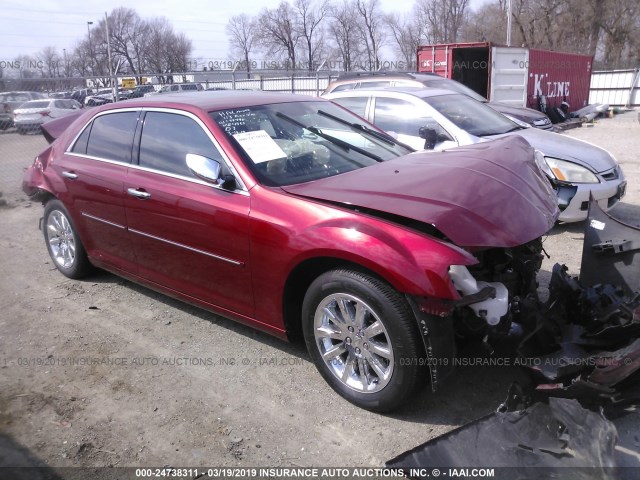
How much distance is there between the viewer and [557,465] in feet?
7.64

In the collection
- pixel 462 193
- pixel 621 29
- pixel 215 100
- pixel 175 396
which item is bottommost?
pixel 175 396

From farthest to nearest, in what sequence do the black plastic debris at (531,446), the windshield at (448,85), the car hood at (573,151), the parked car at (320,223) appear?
1. the windshield at (448,85)
2. the car hood at (573,151)
3. the parked car at (320,223)
4. the black plastic debris at (531,446)

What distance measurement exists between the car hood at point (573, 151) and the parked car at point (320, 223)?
8.22 feet

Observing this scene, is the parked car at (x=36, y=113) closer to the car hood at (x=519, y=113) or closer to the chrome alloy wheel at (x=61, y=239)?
the chrome alloy wheel at (x=61, y=239)

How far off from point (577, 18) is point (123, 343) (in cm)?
5284

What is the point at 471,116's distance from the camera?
6.86m

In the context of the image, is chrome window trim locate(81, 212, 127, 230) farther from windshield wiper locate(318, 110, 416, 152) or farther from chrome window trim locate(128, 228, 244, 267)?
windshield wiper locate(318, 110, 416, 152)

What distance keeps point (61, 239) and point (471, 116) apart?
4994 millimetres

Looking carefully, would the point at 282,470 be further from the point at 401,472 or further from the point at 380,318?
the point at 380,318

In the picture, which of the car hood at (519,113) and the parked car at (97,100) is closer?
the car hood at (519,113)

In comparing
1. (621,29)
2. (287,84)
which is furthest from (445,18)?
(287,84)

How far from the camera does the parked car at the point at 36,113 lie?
13637mm

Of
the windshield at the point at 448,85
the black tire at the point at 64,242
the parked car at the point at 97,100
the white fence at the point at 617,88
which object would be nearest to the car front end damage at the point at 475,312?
the black tire at the point at 64,242

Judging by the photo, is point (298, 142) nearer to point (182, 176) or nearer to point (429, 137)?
point (182, 176)
